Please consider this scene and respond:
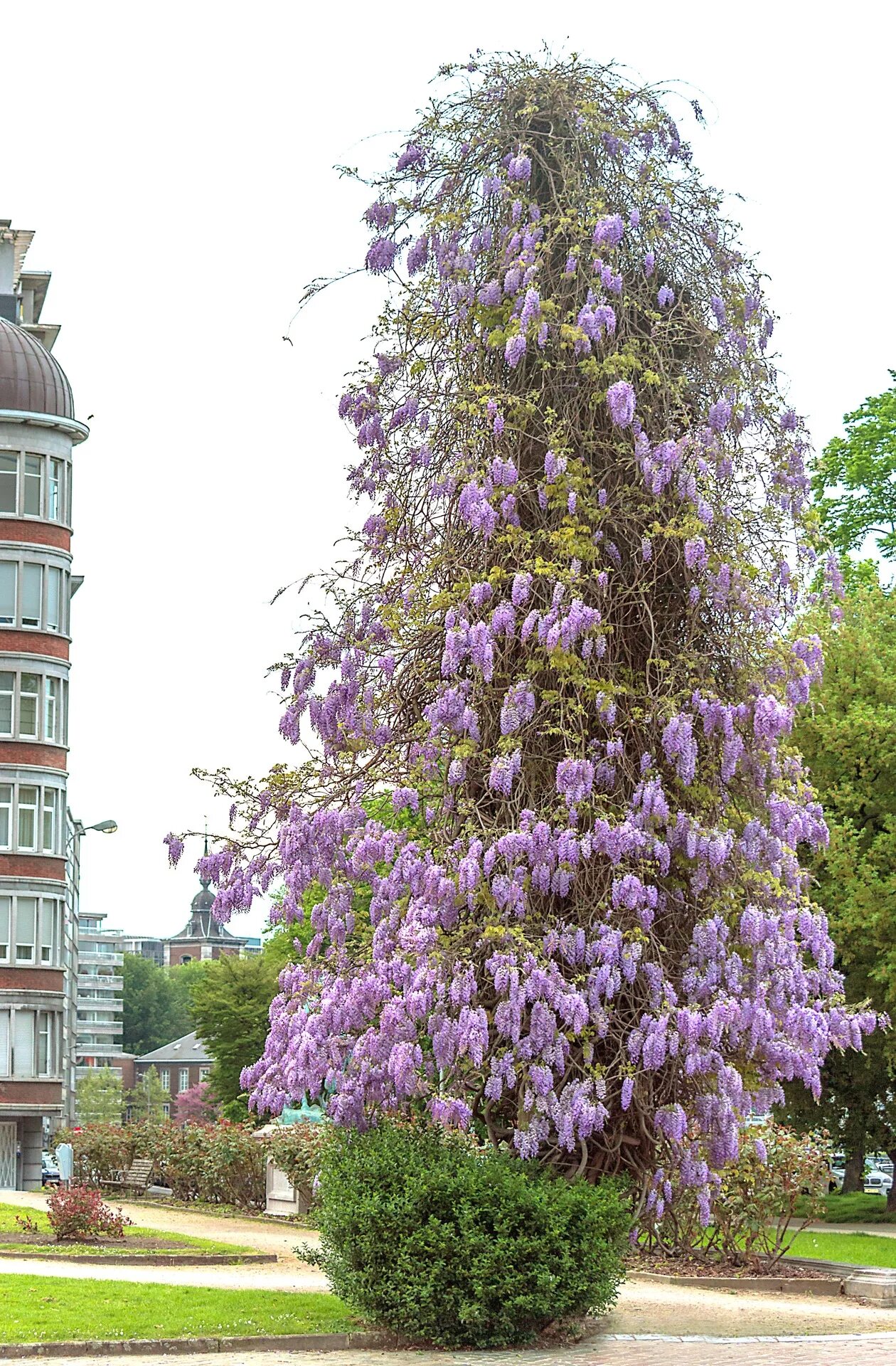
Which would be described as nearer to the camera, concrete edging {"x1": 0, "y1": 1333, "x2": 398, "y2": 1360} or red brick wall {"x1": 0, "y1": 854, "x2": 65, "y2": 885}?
concrete edging {"x1": 0, "y1": 1333, "x2": 398, "y2": 1360}

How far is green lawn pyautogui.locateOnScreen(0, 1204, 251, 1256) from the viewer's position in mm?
20234

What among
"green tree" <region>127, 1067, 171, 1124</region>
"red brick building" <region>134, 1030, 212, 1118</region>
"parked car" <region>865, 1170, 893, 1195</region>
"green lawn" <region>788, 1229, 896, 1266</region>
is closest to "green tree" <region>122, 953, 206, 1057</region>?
"red brick building" <region>134, 1030, 212, 1118</region>

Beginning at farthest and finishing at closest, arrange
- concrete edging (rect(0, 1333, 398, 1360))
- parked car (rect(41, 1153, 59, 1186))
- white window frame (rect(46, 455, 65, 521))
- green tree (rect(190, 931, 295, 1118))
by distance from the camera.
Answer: parked car (rect(41, 1153, 59, 1186))
green tree (rect(190, 931, 295, 1118))
white window frame (rect(46, 455, 65, 521))
concrete edging (rect(0, 1333, 398, 1360))

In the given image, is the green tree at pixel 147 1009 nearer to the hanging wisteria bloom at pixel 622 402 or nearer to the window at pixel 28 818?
the window at pixel 28 818

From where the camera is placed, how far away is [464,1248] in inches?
535

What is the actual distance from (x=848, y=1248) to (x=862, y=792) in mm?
8624

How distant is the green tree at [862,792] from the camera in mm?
31719

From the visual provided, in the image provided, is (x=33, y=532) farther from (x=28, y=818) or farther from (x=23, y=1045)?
(x=23, y=1045)

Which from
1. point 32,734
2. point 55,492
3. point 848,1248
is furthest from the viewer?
point 55,492

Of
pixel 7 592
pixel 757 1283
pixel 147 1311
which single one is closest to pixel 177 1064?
pixel 7 592

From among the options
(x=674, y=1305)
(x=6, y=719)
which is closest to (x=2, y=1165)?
(x=6, y=719)

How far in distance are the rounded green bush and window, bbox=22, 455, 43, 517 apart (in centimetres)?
3134

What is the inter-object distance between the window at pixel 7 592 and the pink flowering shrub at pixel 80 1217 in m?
22.8

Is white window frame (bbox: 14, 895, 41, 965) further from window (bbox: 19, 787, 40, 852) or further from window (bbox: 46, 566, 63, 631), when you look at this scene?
window (bbox: 46, 566, 63, 631)
